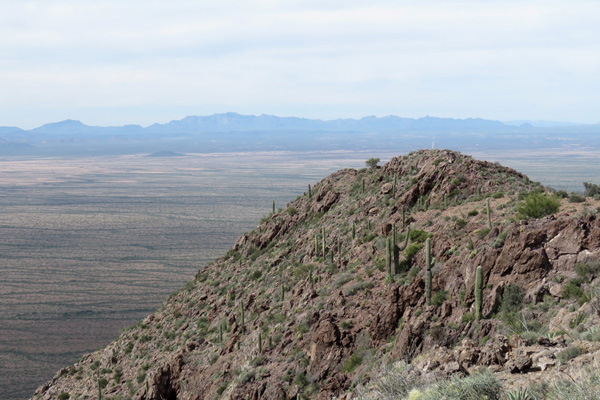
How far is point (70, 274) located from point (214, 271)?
41.9m

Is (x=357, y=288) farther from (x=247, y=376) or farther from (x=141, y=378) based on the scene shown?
(x=141, y=378)

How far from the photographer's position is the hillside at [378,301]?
1430 cm

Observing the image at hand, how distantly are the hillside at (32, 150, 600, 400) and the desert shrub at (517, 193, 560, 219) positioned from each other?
786 millimetres

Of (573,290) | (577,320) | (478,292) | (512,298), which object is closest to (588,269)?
(573,290)

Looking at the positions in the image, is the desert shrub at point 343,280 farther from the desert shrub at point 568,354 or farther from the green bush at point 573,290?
the desert shrub at point 568,354

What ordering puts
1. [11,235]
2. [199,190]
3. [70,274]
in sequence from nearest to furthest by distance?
[70,274] < [11,235] < [199,190]

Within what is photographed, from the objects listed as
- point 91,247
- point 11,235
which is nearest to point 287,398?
point 91,247

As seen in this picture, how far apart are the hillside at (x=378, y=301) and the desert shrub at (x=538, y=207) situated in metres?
0.79

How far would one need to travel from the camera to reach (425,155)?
33.1 metres

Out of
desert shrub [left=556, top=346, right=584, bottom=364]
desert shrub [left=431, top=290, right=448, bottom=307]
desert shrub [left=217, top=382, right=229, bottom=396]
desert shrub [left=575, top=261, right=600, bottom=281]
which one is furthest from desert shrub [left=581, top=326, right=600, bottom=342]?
desert shrub [left=217, top=382, right=229, bottom=396]

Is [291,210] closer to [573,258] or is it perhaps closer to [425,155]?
[425,155]

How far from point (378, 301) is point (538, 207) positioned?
6.37 meters

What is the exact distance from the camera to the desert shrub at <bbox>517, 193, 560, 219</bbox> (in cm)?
2031

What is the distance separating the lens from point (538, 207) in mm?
20375
